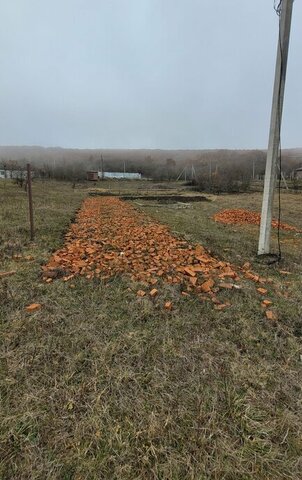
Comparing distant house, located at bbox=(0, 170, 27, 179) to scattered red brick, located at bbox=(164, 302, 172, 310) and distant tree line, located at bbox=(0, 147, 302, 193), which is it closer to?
distant tree line, located at bbox=(0, 147, 302, 193)

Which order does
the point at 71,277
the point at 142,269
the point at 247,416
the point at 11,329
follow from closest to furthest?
the point at 247,416 → the point at 11,329 → the point at 71,277 → the point at 142,269

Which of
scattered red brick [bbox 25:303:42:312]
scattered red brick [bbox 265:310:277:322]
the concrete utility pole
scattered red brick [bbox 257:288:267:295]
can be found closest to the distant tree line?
the concrete utility pole

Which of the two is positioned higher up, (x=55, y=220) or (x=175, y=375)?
(x=55, y=220)

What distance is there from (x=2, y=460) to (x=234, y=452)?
1295mm

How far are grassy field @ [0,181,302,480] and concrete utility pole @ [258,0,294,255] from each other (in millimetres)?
1815

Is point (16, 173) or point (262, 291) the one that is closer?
point (262, 291)

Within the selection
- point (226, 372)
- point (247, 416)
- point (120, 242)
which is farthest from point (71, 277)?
point (247, 416)

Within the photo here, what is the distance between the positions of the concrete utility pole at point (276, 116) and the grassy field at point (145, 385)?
181cm

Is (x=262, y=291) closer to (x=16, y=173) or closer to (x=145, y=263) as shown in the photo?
(x=145, y=263)

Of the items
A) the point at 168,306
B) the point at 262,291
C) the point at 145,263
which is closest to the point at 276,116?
the point at 262,291

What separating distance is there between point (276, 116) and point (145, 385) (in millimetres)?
4496

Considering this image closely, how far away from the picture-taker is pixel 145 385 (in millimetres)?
1967

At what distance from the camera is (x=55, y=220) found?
7359 millimetres

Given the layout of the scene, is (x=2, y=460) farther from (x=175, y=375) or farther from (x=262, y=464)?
(x=262, y=464)
